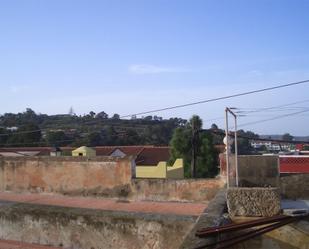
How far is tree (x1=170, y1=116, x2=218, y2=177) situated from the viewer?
25734mm

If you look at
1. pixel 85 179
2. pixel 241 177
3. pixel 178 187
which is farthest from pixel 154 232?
pixel 85 179

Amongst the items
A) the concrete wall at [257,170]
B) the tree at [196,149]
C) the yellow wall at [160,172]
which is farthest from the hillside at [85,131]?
the concrete wall at [257,170]

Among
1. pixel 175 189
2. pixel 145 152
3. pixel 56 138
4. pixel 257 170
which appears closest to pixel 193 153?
pixel 145 152

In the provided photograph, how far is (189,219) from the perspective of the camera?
16.3 feet

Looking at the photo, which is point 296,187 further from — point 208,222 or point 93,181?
point 93,181

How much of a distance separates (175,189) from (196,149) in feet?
52.2

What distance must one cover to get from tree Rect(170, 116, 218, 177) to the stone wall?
17.1m

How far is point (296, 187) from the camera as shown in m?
7.89

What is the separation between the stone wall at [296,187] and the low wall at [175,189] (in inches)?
72.8

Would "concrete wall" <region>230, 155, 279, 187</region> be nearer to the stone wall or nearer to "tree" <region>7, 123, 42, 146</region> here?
the stone wall

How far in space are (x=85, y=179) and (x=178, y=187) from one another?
2.55m

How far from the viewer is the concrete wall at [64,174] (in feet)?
35.6

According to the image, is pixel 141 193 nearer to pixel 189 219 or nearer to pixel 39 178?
pixel 39 178

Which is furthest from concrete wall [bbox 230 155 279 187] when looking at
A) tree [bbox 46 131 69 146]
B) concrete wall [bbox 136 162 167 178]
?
tree [bbox 46 131 69 146]
